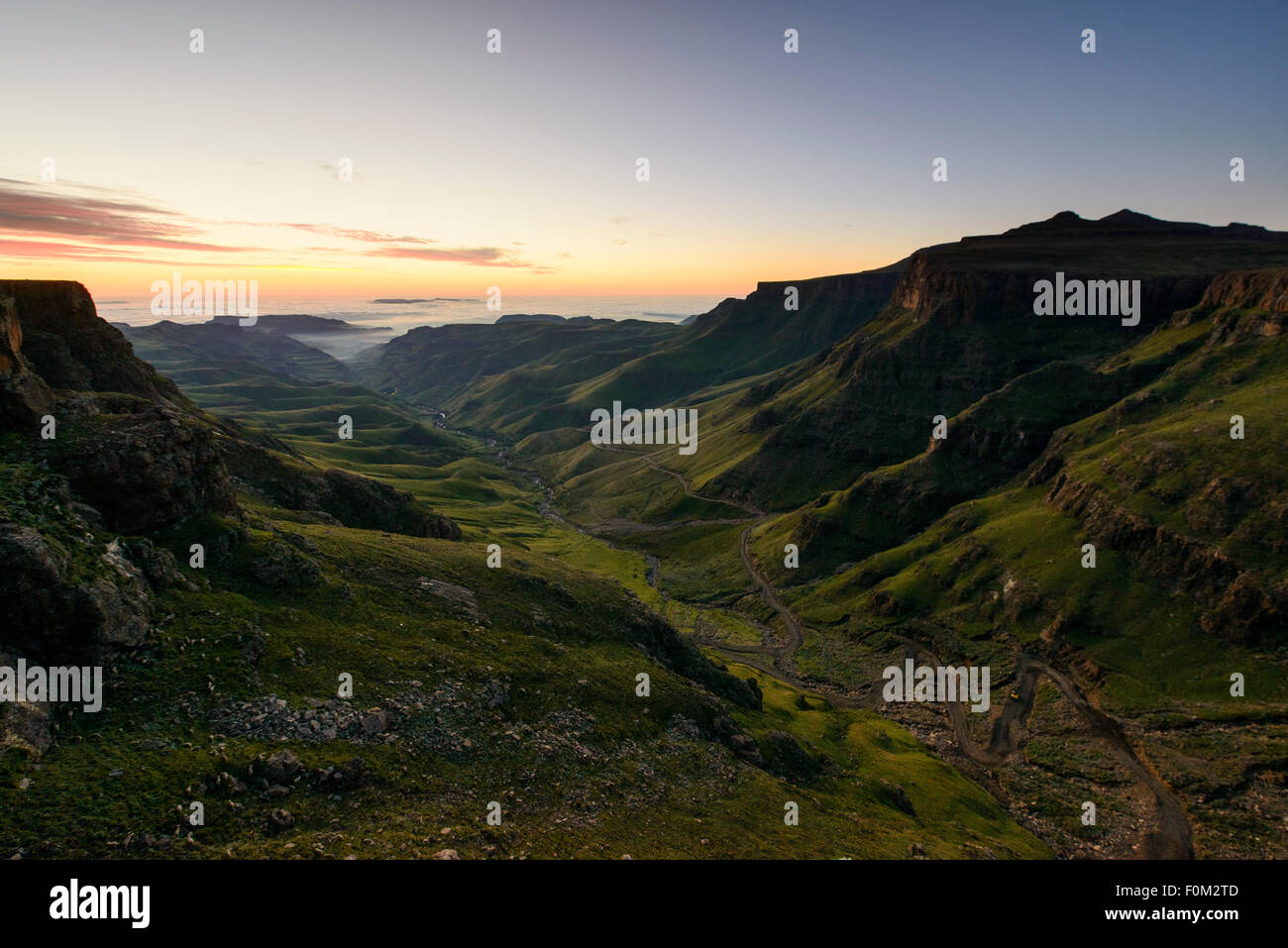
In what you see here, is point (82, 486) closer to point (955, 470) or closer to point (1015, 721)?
point (1015, 721)

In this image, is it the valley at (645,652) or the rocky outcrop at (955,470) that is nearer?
the valley at (645,652)

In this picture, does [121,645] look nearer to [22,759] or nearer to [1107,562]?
[22,759]

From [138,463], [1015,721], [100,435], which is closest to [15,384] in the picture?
[100,435]

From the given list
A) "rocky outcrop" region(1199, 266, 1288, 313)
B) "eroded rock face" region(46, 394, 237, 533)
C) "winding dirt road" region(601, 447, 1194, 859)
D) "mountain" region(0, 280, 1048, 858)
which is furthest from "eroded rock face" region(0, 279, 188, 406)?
"rocky outcrop" region(1199, 266, 1288, 313)

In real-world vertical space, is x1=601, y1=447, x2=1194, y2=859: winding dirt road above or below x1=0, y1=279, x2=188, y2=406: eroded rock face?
below

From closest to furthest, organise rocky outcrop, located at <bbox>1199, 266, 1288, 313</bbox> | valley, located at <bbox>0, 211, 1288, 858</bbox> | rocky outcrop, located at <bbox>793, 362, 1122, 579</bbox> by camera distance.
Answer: valley, located at <bbox>0, 211, 1288, 858</bbox> < rocky outcrop, located at <bbox>1199, 266, 1288, 313</bbox> < rocky outcrop, located at <bbox>793, 362, 1122, 579</bbox>

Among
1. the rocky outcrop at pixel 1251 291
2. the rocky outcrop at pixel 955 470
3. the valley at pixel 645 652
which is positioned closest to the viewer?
the valley at pixel 645 652

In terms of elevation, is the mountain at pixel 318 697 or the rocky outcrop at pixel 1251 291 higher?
the rocky outcrop at pixel 1251 291

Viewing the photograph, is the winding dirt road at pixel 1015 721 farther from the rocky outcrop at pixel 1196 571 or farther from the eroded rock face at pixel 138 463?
the eroded rock face at pixel 138 463

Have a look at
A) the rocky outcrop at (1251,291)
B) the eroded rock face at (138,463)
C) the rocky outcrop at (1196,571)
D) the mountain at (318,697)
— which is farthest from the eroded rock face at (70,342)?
the rocky outcrop at (1251,291)

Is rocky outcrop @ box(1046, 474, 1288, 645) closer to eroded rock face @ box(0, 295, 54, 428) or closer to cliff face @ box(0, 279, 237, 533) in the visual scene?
cliff face @ box(0, 279, 237, 533)

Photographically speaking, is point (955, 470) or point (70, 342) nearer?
point (70, 342)

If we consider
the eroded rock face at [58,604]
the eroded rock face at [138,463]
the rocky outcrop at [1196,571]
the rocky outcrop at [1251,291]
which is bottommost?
the rocky outcrop at [1196,571]
